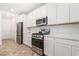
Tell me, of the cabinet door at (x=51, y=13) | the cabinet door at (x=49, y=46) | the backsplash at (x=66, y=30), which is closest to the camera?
the backsplash at (x=66, y=30)

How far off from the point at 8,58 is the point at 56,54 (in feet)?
3.36

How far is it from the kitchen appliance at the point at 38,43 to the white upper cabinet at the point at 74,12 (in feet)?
3.26

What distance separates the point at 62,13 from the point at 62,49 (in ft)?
2.68

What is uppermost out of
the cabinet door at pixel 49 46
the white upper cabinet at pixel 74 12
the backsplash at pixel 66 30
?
the white upper cabinet at pixel 74 12

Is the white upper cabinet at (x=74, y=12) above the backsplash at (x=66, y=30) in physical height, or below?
above

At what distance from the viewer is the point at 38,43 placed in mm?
2783

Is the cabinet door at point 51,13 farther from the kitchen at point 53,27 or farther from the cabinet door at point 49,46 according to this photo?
the cabinet door at point 49,46

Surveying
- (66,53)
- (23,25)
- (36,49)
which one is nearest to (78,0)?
(66,53)

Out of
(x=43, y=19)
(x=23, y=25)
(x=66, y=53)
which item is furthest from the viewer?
(x=23, y=25)

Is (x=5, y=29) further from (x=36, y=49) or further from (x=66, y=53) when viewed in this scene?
(x=66, y=53)

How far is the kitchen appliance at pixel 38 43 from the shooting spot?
261 cm

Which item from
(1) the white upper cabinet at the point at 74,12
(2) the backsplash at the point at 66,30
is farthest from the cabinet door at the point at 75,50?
(1) the white upper cabinet at the point at 74,12

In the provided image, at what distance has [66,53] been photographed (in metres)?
1.79

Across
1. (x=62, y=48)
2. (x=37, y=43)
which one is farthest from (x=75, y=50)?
(x=37, y=43)
